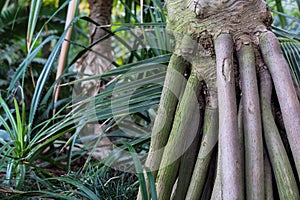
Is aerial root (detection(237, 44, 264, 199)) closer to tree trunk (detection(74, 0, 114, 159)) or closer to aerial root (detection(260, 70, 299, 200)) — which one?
aerial root (detection(260, 70, 299, 200))

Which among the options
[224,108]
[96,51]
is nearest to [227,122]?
[224,108]

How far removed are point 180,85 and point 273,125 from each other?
0.23 m

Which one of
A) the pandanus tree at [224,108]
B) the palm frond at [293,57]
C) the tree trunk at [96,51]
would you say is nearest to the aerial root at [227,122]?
the pandanus tree at [224,108]

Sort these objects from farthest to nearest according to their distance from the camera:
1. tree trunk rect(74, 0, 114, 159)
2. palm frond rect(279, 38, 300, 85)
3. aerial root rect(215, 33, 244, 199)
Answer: tree trunk rect(74, 0, 114, 159) → palm frond rect(279, 38, 300, 85) → aerial root rect(215, 33, 244, 199)

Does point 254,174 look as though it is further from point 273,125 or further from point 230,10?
point 230,10

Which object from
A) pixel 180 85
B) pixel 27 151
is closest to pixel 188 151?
pixel 180 85

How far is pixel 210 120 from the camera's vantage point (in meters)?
0.93

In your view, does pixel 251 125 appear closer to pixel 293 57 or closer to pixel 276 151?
pixel 276 151

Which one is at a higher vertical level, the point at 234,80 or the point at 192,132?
the point at 234,80

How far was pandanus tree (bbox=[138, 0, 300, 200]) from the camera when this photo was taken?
0.83m

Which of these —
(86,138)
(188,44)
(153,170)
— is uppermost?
(188,44)

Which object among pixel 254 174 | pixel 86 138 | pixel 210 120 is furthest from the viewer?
pixel 86 138

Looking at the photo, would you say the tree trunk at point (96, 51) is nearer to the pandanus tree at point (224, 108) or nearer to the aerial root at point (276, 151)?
the pandanus tree at point (224, 108)

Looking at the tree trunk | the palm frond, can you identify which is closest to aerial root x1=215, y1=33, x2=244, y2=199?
the palm frond
